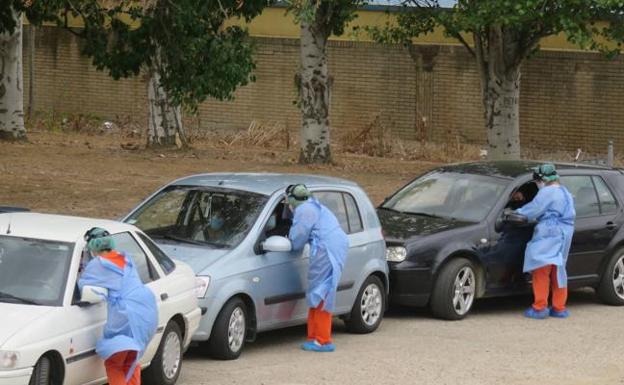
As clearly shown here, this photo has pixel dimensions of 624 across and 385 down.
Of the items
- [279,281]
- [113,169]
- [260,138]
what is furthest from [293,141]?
[279,281]

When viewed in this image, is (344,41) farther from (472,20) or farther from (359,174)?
(472,20)

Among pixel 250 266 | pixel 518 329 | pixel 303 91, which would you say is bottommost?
pixel 518 329

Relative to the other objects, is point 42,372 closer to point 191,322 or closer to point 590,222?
point 191,322

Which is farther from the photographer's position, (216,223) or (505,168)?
(505,168)

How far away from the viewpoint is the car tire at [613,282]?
45.4ft

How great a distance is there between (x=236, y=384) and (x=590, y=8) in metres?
12.6

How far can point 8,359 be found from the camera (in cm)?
729

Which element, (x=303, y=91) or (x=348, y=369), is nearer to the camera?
(x=348, y=369)

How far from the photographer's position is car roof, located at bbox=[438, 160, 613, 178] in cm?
1370

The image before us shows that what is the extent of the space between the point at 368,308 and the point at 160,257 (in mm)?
3130

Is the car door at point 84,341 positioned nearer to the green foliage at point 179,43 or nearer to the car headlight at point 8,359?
the car headlight at point 8,359

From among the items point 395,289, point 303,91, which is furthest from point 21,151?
point 395,289

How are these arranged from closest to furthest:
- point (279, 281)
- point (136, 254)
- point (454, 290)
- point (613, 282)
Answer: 1. point (136, 254)
2. point (279, 281)
3. point (454, 290)
4. point (613, 282)

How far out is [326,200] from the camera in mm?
11633
